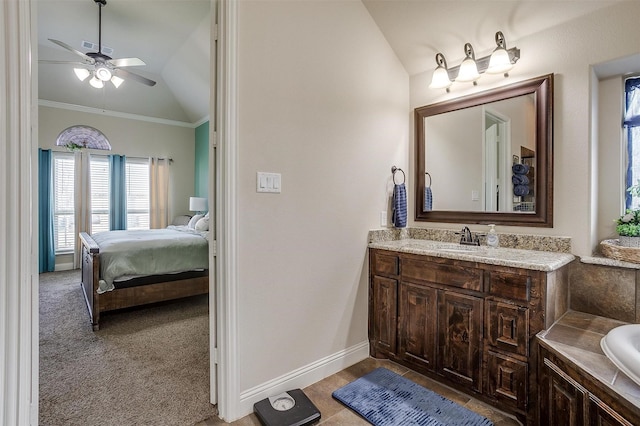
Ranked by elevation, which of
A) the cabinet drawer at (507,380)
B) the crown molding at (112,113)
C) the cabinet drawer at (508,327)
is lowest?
the cabinet drawer at (507,380)

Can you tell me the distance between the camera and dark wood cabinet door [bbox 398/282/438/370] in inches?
79.0

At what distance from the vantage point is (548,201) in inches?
79.6

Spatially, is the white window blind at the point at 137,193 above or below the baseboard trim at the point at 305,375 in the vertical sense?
above

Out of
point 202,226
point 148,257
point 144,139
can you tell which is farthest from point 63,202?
point 148,257

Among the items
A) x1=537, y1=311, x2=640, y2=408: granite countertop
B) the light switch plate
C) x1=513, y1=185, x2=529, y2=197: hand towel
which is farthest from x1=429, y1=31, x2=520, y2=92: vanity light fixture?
x1=537, y1=311, x2=640, y2=408: granite countertop

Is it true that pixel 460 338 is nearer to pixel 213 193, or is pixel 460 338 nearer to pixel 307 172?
pixel 307 172

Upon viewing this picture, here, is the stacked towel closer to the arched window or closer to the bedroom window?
the bedroom window

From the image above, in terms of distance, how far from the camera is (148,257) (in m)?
3.24

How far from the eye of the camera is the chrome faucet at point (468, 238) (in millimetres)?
2318

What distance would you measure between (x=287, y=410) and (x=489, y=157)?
219 centimetres

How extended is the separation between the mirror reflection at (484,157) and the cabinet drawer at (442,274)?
71cm

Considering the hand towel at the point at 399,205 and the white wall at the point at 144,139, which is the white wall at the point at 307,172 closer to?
the hand towel at the point at 399,205

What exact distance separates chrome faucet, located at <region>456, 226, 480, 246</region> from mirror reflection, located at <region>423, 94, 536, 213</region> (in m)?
0.19

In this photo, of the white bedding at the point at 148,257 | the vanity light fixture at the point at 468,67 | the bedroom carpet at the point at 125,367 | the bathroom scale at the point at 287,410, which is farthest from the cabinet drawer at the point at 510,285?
the white bedding at the point at 148,257
